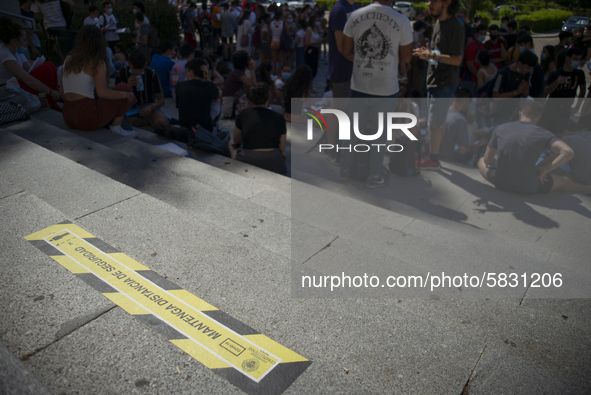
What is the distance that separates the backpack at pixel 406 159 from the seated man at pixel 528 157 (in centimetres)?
98

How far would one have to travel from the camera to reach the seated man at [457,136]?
648cm

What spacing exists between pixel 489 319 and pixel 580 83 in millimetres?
7669

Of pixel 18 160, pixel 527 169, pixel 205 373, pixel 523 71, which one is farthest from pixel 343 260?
pixel 523 71

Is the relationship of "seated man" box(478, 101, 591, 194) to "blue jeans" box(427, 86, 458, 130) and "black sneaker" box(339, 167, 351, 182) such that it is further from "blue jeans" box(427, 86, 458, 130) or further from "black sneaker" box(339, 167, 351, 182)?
"black sneaker" box(339, 167, 351, 182)

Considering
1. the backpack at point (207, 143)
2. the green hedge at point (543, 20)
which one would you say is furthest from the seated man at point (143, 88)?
the green hedge at point (543, 20)

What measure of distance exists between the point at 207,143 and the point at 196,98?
0.88 m

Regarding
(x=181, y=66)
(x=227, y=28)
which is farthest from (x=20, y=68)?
(x=227, y=28)

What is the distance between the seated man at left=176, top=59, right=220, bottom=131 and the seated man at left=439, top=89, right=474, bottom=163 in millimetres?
3370

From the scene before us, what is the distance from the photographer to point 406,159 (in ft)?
19.2

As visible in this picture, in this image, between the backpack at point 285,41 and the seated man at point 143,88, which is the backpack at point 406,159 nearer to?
the seated man at point 143,88

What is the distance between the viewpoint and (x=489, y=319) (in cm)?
240

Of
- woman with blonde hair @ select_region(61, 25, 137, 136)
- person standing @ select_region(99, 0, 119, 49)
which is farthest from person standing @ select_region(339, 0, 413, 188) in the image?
person standing @ select_region(99, 0, 119, 49)

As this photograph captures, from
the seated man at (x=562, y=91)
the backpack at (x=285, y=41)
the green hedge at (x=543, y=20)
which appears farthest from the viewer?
the green hedge at (x=543, y=20)

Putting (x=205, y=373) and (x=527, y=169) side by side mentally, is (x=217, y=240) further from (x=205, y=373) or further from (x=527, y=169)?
(x=527, y=169)
